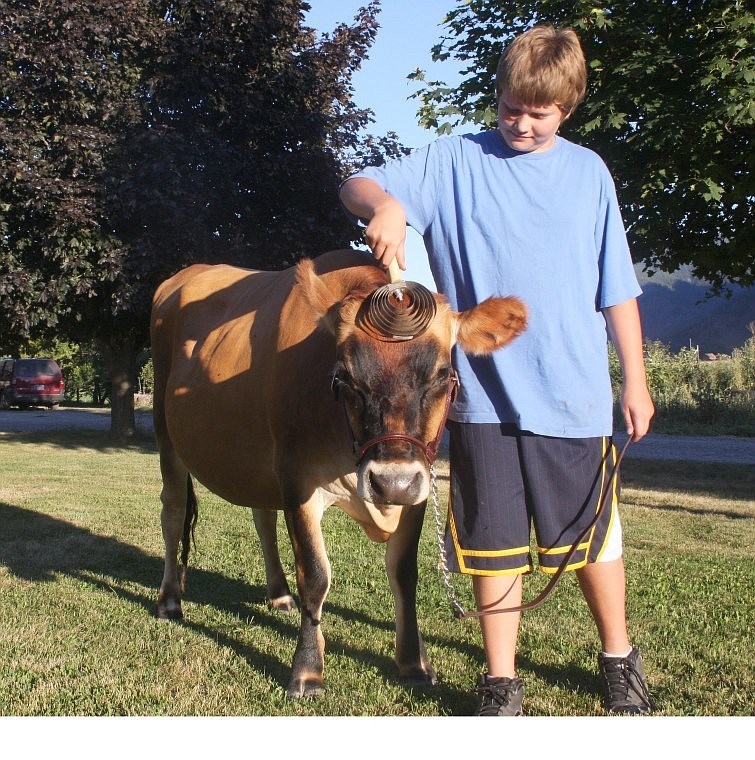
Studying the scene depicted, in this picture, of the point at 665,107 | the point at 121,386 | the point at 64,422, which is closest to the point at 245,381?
the point at 665,107

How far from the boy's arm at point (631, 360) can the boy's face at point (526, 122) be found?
25.3 inches

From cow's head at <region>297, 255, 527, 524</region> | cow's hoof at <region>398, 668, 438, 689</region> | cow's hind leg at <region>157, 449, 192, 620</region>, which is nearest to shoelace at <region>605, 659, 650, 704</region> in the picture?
cow's hoof at <region>398, 668, 438, 689</region>

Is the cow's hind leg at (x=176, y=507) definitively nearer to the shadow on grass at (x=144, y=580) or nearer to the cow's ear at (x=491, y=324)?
the shadow on grass at (x=144, y=580)

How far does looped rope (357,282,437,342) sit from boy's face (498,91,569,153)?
651mm

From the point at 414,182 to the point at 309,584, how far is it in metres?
1.63

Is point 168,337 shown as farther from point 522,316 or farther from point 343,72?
point 343,72

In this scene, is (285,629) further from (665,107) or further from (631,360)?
(665,107)

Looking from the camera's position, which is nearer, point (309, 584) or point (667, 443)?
point (309, 584)

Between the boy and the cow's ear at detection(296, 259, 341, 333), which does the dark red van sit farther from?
the boy

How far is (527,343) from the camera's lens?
2.88 m

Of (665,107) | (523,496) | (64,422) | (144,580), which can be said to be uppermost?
(665,107)

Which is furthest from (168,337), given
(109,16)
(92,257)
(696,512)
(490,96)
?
(109,16)

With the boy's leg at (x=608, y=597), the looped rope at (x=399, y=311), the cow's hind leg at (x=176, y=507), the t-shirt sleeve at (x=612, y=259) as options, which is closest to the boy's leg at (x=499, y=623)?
the boy's leg at (x=608, y=597)

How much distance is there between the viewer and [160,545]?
21.7 feet
